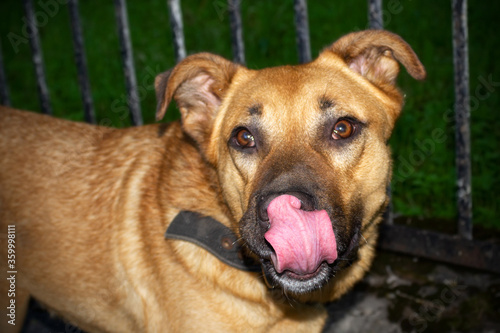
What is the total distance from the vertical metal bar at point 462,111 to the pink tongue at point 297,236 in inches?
78.9

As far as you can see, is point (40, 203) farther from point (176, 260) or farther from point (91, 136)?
point (176, 260)

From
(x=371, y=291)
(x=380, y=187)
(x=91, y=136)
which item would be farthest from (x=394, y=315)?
(x=91, y=136)

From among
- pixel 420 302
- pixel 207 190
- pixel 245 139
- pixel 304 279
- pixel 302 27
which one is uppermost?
pixel 302 27

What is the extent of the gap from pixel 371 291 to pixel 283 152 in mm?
1866

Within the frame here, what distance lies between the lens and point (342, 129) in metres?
2.58

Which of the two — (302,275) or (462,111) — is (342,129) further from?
(462,111)

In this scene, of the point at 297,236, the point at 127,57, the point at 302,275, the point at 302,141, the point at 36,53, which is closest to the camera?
the point at 297,236

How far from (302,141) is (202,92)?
31.8 inches

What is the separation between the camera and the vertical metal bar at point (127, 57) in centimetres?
457

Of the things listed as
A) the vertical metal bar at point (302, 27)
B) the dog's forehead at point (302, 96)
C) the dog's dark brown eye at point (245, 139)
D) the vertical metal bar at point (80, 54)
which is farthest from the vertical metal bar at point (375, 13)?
the vertical metal bar at point (80, 54)

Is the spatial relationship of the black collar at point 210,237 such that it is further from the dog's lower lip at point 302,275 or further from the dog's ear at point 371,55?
the dog's ear at point 371,55

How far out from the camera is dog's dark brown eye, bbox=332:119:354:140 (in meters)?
2.57

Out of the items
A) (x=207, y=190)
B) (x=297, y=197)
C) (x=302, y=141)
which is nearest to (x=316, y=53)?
(x=207, y=190)

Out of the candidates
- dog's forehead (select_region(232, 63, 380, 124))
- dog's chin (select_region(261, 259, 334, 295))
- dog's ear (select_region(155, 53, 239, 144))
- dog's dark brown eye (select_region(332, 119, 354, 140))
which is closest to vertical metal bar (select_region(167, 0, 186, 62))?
dog's ear (select_region(155, 53, 239, 144))
